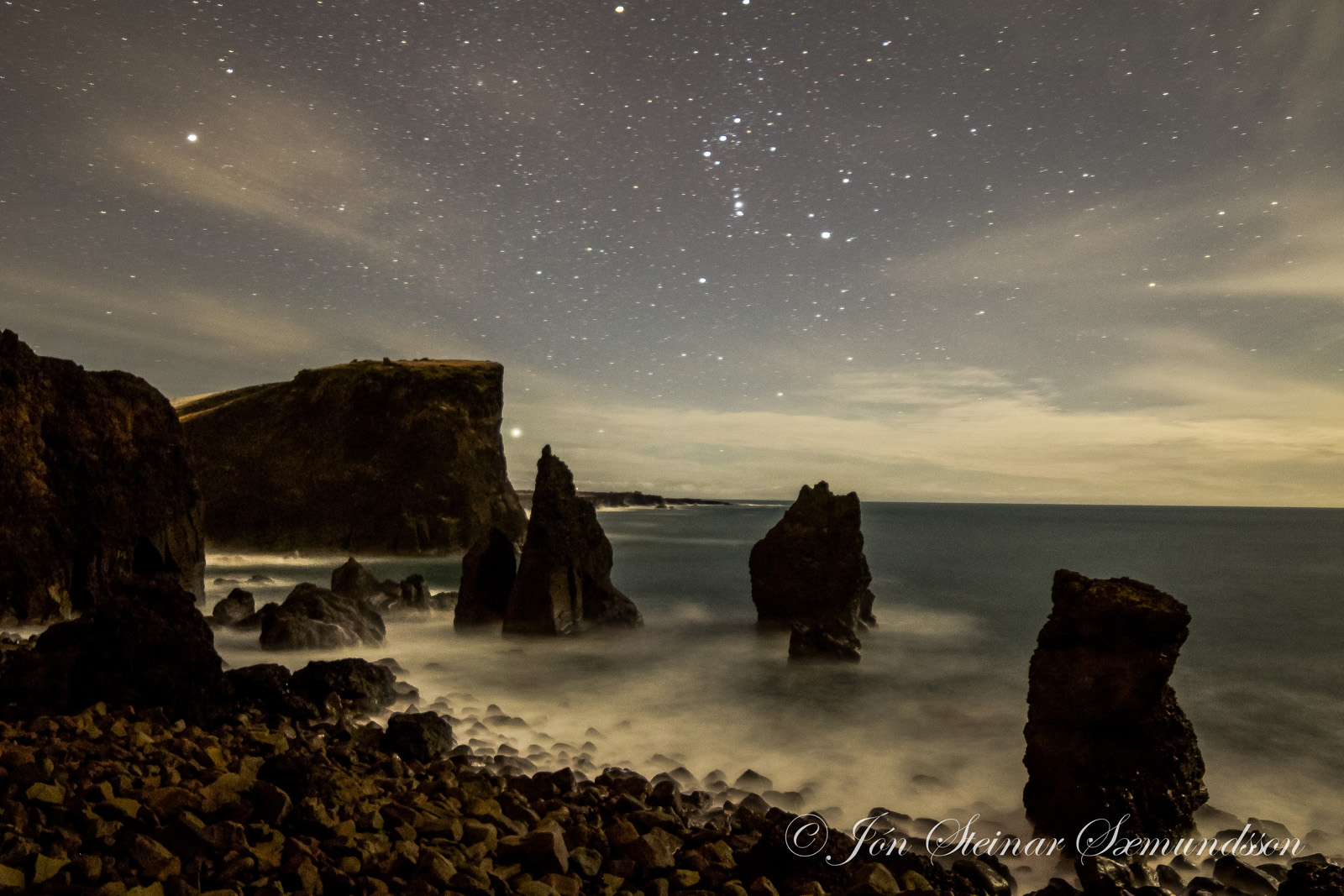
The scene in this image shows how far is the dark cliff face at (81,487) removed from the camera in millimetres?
12922

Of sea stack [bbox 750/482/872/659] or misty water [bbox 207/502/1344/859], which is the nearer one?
Answer: misty water [bbox 207/502/1344/859]

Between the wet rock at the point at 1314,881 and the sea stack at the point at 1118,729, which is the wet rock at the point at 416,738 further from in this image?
the wet rock at the point at 1314,881

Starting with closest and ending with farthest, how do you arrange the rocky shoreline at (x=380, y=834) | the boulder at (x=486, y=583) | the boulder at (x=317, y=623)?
the rocky shoreline at (x=380, y=834), the boulder at (x=317, y=623), the boulder at (x=486, y=583)

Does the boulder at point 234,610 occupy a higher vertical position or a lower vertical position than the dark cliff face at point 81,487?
lower

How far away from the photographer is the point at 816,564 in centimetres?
1711

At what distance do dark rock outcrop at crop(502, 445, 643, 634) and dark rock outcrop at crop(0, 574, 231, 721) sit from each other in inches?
330

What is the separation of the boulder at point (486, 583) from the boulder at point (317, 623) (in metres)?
1.83

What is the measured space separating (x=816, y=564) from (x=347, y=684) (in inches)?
436

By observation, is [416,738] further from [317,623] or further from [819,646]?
[819,646]

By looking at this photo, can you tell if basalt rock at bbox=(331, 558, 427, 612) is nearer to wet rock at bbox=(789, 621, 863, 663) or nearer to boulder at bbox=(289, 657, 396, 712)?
boulder at bbox=(289, 657, 396, 712)

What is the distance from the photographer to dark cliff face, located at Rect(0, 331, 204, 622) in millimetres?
12922

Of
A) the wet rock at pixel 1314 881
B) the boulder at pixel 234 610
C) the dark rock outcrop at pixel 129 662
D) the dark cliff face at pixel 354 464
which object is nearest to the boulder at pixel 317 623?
the boulder at pixel 234 610

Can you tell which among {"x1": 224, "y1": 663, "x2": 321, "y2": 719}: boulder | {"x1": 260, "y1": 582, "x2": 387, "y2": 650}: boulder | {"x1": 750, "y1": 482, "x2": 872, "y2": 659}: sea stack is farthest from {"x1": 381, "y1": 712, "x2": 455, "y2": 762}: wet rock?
{"x1": 750, "y1": 482, "x2": 872, "y2": 659}: sea stack

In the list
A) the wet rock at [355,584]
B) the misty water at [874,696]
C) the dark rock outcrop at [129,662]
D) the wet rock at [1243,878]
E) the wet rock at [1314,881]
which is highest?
the dark rock outcrop at [129,662]
